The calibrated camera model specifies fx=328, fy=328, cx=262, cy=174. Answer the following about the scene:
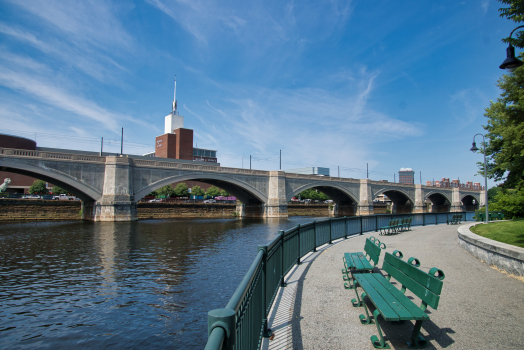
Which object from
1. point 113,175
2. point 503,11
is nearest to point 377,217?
point 503,11

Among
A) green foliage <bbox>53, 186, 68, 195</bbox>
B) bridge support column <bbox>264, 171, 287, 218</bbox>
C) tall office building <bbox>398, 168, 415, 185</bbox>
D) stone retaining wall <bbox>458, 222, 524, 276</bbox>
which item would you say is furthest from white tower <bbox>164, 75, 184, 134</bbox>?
tall office building <bbox>398, 168, 415, 185</bbox>

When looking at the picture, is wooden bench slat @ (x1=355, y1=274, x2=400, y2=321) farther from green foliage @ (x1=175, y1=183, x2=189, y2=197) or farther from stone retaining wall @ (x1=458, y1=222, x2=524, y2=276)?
green foliage @ (x1=175, y1=183, x2=189, y2=197)

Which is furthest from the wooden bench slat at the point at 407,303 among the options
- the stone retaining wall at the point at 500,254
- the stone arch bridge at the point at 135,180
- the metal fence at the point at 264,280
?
the stone arch bridge at the point at 135,180

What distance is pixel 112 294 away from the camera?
9.43 meters

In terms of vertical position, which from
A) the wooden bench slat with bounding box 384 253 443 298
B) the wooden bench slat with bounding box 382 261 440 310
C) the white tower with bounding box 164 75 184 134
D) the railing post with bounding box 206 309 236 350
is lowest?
the wooden bench slat with bounding box 382 261 440 310

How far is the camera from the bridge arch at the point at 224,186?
3847cm

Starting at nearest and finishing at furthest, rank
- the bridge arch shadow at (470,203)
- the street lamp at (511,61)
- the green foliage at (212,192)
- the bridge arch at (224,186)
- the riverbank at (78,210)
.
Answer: the street lamp at (511,61), the riverbank at (78,210), the bridge arch at (224,186), the green foliage at (212,192), the bridge arch shadow at (470,203)

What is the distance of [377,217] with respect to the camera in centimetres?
1889

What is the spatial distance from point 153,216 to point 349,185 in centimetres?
3594

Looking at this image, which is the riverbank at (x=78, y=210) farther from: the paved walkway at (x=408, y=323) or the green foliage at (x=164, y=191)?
the paved walkway at (x=408, y=323)

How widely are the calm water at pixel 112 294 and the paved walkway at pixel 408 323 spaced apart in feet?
7.41

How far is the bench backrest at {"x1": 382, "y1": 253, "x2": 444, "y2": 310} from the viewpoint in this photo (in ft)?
12.7

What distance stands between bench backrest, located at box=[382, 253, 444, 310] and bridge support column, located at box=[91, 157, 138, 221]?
112 feet

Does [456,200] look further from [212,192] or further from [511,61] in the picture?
[511,61]
